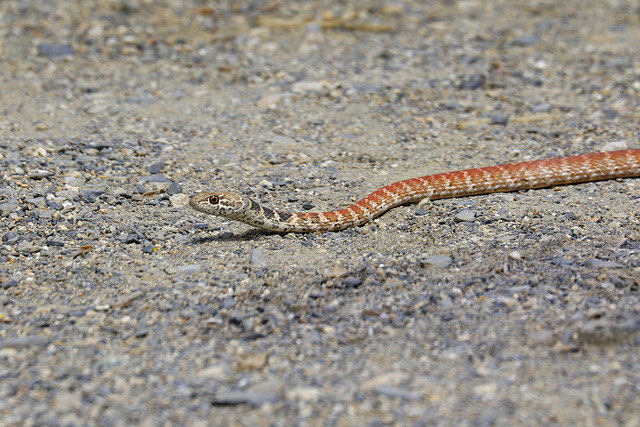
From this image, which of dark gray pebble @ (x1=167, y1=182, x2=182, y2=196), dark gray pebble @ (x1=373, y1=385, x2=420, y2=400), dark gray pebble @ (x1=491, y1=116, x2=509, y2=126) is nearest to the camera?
dark gray pebble @ (x1=373, y1=385, x2=420, y2=400)

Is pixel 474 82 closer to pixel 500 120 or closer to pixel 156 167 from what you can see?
pixel 500 120

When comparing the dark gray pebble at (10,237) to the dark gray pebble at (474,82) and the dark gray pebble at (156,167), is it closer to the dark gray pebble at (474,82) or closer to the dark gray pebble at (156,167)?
the dark gray pebble at (156,167)

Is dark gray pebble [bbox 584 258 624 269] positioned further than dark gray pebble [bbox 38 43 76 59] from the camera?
No

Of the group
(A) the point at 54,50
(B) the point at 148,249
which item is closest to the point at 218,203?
(B) the point at 148,249

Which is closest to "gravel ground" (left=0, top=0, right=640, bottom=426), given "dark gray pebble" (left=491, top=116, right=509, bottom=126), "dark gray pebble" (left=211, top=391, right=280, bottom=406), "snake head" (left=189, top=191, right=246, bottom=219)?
"dark gray pebble" (left=211, top=391, right=280, bottom=406)

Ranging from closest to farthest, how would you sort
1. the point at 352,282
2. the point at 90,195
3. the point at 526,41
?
the point at 352,282, the point at 90,195, the point at 526,41

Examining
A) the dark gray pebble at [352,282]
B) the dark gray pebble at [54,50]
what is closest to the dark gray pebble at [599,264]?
the dark gray pebble at [352,282]

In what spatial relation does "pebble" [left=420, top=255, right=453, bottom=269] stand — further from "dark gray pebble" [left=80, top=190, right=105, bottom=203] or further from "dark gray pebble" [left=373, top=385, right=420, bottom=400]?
"dark gray pebble" [left=80, top=190, right=105, bottom=203]
